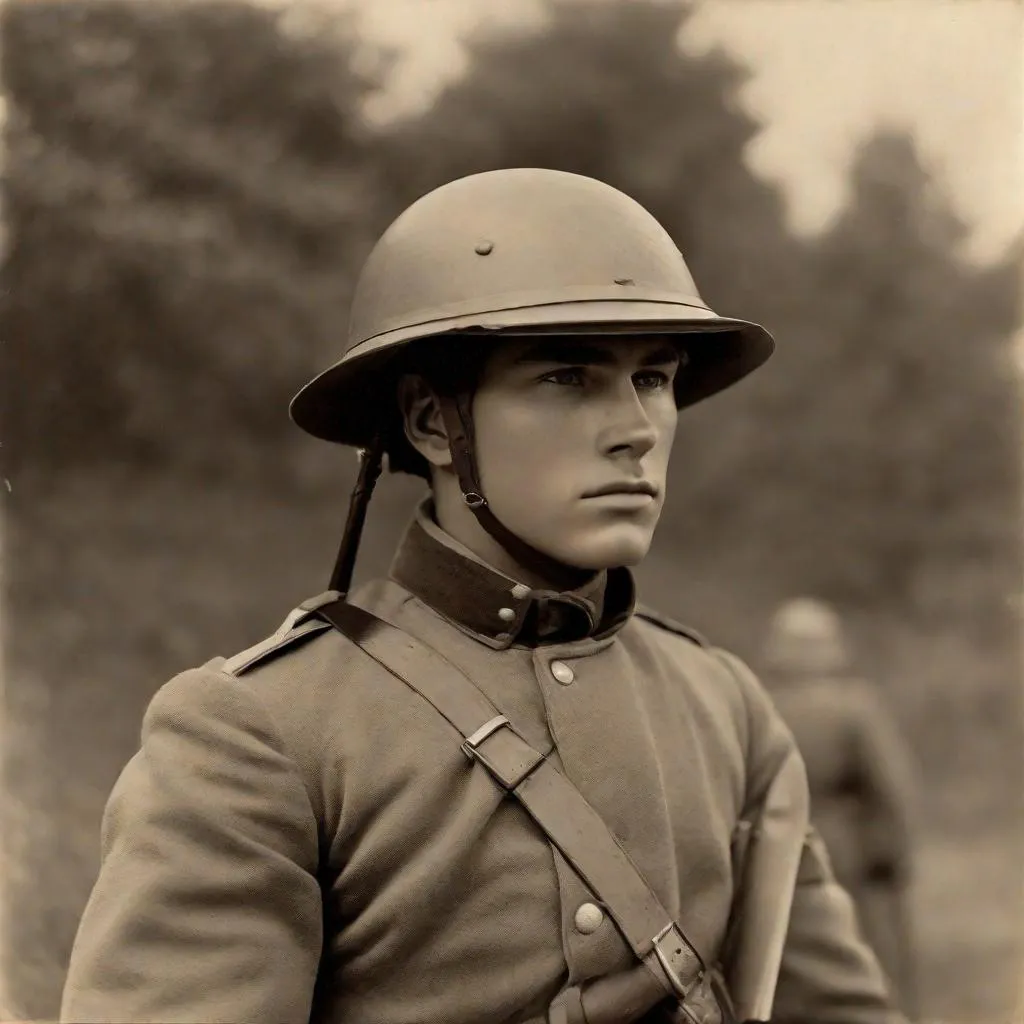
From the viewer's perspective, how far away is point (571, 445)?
5.91 feet

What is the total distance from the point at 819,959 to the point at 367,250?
2.48 m

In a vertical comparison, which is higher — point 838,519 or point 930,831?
point 838,519

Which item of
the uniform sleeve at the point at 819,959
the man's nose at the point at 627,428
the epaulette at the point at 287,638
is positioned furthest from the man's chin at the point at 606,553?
the uniform sleeve at the point at 819,959

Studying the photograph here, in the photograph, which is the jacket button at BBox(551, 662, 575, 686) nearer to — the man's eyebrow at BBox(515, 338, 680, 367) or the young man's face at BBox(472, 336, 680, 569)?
the young man's face at BBox(472, 336, 680, 569)

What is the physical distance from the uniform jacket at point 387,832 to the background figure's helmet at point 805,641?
178 cm

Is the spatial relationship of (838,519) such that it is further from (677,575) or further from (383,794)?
(383,794)

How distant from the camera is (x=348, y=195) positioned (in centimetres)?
355

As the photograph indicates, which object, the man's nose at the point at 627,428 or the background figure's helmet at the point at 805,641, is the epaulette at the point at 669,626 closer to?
the man's nose at the point at 627,428

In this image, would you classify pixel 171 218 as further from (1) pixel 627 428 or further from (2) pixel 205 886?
(2) pixel 205 886

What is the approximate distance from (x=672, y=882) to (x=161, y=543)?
227 cm

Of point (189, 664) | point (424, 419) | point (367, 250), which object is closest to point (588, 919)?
point (424, 419)

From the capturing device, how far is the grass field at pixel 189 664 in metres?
3.28

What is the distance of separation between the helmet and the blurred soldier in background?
1960 millimetres

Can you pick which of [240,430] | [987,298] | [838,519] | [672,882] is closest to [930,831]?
[838,519]
